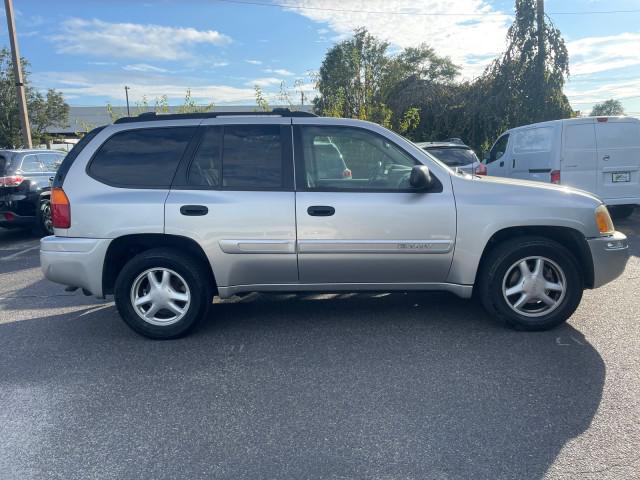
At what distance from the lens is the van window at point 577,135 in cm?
859

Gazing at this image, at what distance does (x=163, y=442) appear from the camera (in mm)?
2926

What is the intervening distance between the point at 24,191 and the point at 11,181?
0.27 m

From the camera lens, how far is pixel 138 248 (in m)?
4.64

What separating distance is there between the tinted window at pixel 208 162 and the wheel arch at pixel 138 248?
0.51 m

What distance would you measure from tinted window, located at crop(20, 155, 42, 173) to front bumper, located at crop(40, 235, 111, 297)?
6.40 m

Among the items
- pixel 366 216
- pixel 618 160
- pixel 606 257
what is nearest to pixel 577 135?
pixel 618 160

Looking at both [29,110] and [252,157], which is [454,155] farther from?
[29,110]

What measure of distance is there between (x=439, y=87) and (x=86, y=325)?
23.3 meters

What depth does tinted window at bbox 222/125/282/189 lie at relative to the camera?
14.4ft

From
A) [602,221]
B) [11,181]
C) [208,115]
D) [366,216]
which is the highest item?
[208,115]

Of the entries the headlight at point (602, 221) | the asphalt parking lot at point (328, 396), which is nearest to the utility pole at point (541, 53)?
the asphalt parking lot at point (328, 396)

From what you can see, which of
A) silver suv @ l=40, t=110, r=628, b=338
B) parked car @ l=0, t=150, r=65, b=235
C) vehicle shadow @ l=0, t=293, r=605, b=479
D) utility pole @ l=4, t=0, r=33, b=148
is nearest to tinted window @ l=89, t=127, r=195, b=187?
silver suv @ l=40, t=110, r=628, b=338

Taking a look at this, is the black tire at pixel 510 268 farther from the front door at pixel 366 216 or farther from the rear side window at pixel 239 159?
the rear side window at pixel 239 159

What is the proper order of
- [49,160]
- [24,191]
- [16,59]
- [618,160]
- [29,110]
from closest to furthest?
1. [618,160]
2. [24,191]
3. [49,160]
4. [16,59]
5. [29,110]
